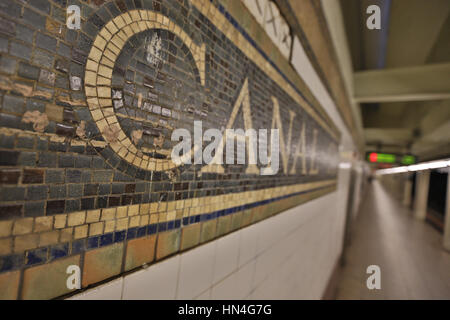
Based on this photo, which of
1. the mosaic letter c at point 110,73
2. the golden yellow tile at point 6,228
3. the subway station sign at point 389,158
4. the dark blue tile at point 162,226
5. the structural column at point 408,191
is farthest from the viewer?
the structural column at point 408,191

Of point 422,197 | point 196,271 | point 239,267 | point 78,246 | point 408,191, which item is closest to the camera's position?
point 78,246

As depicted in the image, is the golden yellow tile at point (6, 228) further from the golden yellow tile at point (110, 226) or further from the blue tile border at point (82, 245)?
the golden yellow tile at point (110, 226)

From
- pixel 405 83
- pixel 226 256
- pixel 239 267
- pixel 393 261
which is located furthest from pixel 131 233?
pixel 393 261

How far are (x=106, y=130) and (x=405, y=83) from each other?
230 inches

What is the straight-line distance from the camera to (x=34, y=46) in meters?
0.47

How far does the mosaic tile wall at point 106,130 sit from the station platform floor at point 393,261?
1050 mm

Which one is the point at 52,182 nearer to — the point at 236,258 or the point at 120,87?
the point at 120,87

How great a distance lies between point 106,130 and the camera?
0.60m

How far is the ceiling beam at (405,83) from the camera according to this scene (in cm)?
415

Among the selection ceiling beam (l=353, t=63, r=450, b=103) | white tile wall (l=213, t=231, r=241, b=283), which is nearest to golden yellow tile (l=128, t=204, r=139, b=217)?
white tile wall (l=213, t=231, r=241, b=283)

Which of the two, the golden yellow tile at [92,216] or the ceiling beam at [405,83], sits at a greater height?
the ceiling beam at [405,83]

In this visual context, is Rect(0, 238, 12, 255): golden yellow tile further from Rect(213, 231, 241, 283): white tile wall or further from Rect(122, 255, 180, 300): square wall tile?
Rect(213, 231, 241, 283): white tile wall

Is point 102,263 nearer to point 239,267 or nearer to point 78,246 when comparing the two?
point 78,246

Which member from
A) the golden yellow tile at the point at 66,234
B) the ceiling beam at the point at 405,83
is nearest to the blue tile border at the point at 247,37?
the golden yellow tile at the point at 66,234
